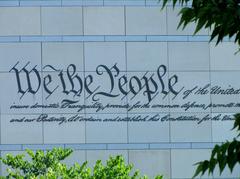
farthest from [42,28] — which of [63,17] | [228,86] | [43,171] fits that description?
[43,171]

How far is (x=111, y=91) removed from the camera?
28953mm

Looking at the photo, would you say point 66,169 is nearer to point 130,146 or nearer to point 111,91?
point 130,146

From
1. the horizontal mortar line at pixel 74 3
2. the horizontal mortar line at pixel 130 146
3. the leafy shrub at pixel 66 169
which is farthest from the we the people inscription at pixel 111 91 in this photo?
the leafy shrub at pixel 66 169

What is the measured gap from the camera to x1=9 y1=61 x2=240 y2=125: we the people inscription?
28.8 meters

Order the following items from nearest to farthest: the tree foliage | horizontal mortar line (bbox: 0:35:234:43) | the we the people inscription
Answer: the tree foliage < the we the people inscription < horizontal mortar line (bbox: 0:35:234:43)

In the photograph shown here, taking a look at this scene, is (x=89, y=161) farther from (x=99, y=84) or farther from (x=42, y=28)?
(x=42, y=28)

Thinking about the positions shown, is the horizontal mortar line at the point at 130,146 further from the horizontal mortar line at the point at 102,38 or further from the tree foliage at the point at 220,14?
the tree foliage at the point at 220,14

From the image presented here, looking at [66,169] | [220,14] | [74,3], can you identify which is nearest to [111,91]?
[74,3]

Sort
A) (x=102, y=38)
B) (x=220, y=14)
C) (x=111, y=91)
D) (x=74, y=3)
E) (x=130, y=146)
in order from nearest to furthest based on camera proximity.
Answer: (x=220, y=14) < (x=130, y=146) < (x=111, y=91) < (x=102, y=38) < (x=74, y=3)

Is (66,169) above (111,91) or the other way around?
the other way around

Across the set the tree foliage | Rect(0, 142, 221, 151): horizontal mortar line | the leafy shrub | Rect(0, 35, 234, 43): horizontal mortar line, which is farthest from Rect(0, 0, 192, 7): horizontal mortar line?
the tree foliage

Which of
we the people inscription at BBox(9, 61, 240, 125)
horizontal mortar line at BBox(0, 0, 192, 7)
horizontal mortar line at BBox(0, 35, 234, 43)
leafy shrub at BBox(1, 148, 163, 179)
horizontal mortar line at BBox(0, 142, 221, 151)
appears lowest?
horizontal mortar line at BBox(0, 142, 221, 151)

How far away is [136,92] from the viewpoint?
2900 centimetres

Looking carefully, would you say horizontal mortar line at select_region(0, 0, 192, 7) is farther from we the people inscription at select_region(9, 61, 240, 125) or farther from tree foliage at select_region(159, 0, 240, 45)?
tree foliage at select_region(159, 0, 240, 45)
